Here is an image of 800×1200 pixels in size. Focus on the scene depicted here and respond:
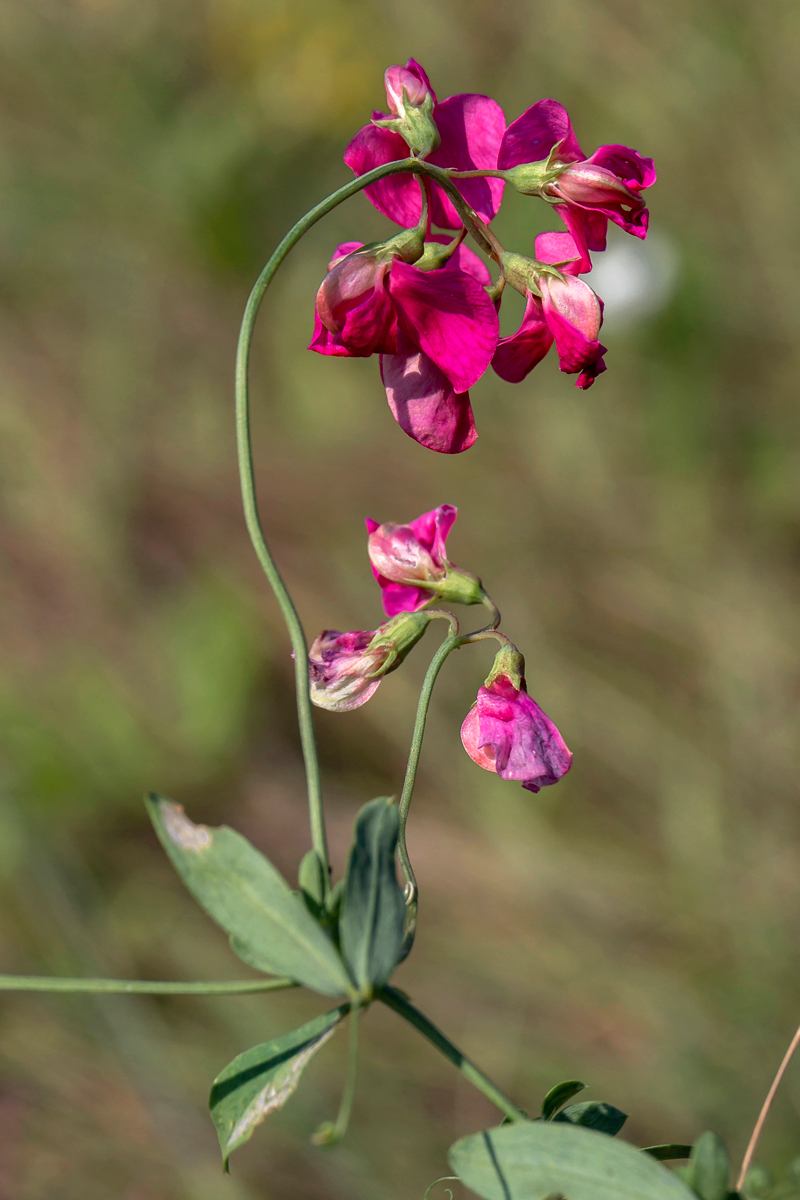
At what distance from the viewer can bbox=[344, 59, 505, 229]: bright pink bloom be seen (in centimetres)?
58

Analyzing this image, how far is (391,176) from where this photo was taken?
2.06 feet

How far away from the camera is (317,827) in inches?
17.8

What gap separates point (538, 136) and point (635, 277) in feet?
6.66

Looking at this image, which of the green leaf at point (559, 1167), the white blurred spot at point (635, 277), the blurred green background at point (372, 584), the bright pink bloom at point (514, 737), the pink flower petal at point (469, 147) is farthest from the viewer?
the white blurred spot at point (635, 277)

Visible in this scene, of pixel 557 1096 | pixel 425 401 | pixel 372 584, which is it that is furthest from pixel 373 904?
pixel 372 584

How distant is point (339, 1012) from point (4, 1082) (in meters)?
1.92

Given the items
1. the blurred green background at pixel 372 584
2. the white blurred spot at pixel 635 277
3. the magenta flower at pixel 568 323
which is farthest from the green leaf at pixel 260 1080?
the white blurred spot at pixel 635 277

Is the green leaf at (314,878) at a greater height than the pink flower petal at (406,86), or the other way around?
the pink flower petal at (406,86)

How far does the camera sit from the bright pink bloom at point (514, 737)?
510 mm

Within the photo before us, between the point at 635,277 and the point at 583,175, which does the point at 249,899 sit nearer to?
the point at 583,175

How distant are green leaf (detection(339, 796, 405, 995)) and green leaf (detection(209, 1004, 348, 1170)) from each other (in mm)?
32

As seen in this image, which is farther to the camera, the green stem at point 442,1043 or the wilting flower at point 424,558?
the wilting flower at point 424,558

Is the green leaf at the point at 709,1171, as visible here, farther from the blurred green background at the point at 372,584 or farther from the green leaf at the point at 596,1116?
the blurred green background at the point at 372,584

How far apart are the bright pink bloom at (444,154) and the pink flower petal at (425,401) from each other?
11cm
